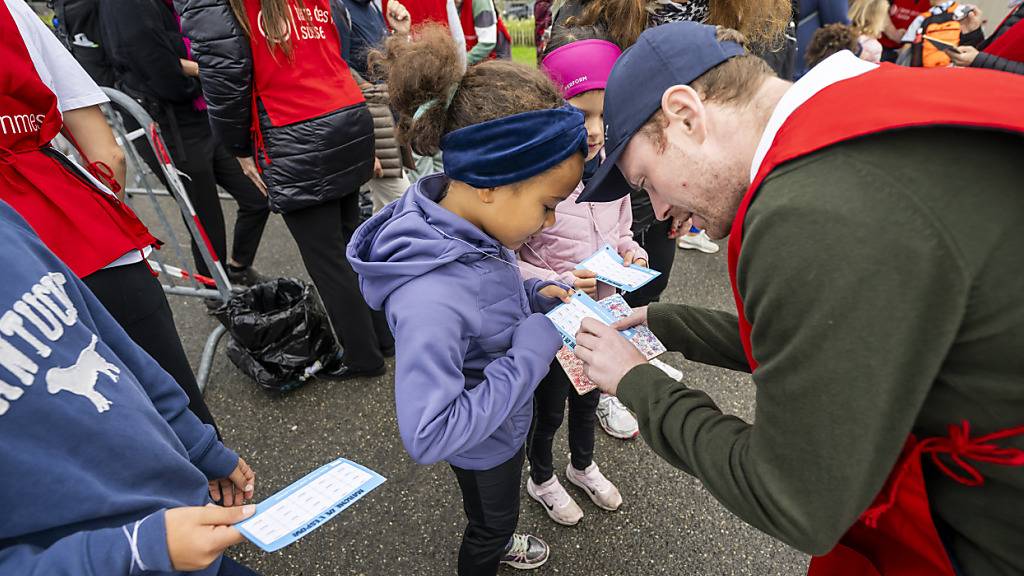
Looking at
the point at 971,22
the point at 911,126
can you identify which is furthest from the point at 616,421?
the point at 971,22

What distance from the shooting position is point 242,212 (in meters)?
3.75

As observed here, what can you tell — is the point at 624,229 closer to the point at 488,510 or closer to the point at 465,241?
the point at 465,241

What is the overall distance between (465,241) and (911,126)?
94 centimetres

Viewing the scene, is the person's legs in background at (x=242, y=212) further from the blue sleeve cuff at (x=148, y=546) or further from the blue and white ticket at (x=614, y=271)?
the blue sleeve cuff at (x=148, y=546)

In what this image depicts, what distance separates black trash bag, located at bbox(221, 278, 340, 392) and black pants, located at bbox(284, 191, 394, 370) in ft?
0.45

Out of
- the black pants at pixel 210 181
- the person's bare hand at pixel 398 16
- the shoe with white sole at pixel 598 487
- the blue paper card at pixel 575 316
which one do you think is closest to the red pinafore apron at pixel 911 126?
the blue paper card at pixel 575 316

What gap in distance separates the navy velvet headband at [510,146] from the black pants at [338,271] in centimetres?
150

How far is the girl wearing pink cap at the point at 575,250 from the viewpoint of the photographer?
1988 mm

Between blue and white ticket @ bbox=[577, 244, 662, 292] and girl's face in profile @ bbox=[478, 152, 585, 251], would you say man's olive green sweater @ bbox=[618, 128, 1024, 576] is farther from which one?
blue and white ticket @ bbox=[577, 244, 662, 292]

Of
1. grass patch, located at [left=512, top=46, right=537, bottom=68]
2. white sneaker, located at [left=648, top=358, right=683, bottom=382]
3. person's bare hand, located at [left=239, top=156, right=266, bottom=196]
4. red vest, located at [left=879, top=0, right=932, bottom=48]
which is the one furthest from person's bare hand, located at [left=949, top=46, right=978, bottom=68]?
grass patch, located at [left=512, top=46, right=537, bottom=68]

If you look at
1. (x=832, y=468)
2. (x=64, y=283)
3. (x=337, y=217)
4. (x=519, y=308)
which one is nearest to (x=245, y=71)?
(x=337, y=217)

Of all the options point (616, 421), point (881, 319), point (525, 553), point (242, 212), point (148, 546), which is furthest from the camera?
point (242, 212)

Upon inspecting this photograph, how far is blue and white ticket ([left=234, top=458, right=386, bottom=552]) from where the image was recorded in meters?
0.97

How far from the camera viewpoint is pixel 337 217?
272 centimetres
